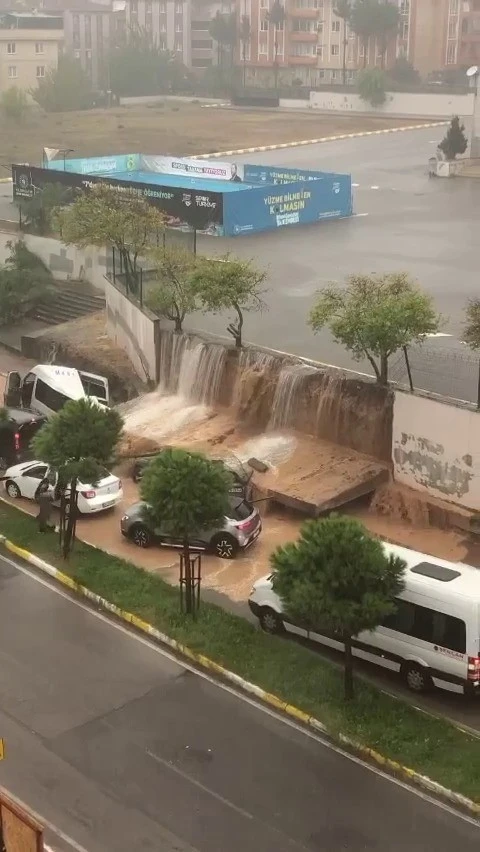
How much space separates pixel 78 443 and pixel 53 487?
396 cm

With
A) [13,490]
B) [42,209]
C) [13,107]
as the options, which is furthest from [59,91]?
[13,490]

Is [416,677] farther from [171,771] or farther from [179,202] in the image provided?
[179,202]

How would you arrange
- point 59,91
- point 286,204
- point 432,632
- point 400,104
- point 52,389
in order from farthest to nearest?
1. point 59,91
2. point 400,104
3. point 286,204
4. point 52,389
5. point 432,632

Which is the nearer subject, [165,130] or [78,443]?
[78,443]

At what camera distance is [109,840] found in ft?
35.8

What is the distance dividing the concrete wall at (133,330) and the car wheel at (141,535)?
8.41 meters

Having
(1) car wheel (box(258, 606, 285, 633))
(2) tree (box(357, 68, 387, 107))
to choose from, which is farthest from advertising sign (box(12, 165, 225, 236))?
(2) tree (box(357, 68, 387, 107))

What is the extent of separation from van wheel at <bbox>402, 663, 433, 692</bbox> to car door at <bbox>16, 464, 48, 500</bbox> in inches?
381

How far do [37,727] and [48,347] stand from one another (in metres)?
19.5

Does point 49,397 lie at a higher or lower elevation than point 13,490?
higher

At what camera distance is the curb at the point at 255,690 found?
1175 cm

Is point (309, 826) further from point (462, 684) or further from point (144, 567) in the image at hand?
point (144, 567)

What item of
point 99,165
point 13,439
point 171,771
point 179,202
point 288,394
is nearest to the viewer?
point 171,771

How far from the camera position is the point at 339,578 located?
41.6ft
